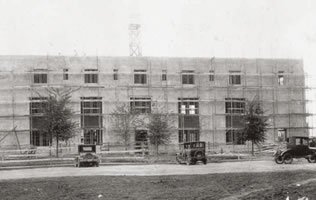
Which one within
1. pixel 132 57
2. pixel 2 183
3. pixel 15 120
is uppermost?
pixel 132 57

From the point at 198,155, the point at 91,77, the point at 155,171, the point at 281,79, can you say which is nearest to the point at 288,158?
the point at 198,155

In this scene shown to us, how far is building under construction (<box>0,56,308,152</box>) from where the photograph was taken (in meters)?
50.7

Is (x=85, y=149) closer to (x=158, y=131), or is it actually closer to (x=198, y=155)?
(x=198, y=155)

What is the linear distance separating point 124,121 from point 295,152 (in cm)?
2099

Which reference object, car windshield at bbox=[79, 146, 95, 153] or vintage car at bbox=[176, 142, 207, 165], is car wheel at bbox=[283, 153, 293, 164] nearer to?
vintage car at bbox=[176, 142, 207, 165]

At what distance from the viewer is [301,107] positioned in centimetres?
5522

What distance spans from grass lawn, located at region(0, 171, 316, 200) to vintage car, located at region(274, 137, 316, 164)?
910 centimetres

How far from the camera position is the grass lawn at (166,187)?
1756 centimetres

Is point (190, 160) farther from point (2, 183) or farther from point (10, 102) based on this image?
point (10, 102)

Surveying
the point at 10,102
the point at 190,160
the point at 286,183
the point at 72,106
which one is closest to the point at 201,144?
the point at 190,160

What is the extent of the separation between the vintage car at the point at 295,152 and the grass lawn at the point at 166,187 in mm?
9104

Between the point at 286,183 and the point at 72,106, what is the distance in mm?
34466

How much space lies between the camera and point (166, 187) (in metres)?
19.9

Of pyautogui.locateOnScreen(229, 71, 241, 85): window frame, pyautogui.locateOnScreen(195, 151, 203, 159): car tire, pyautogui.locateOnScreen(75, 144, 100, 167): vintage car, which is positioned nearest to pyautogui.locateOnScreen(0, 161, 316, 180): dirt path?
pyautogui.locateOnScreen(75, 144, 100, 167): vintage car
